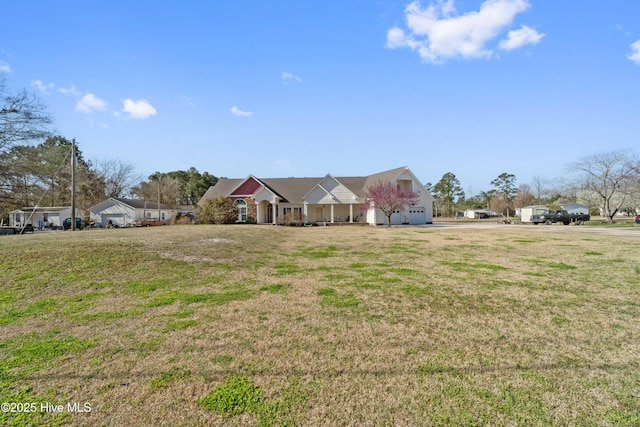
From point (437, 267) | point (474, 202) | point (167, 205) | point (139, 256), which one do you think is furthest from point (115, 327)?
point (474, 202)

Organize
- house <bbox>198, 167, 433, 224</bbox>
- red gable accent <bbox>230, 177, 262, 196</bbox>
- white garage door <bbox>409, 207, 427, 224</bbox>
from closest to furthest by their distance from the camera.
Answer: house <bbox>198, 167, 433, 224</bbox> < red gable accent <bbox>230, 177, 262, 196</bbox> < white garage door <bbox>409, 207, 427, 224</bbox>

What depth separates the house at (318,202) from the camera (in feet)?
104

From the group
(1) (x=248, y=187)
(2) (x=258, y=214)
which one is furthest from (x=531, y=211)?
(1) (x=248, y=187)

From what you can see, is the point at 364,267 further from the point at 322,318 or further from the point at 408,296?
the point at 322,318

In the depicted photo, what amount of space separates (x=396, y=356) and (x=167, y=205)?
5345 centimetres

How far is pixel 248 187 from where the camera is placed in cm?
3241

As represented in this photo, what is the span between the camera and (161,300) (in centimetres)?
578

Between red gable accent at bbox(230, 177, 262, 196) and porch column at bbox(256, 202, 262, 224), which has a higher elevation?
red gable accent at bbox(230, 177, 262, 196)

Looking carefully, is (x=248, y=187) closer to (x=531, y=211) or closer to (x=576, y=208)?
(x=531, y=211)

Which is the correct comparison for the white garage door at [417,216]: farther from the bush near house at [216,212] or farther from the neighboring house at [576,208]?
the neighboring house at [576,208]

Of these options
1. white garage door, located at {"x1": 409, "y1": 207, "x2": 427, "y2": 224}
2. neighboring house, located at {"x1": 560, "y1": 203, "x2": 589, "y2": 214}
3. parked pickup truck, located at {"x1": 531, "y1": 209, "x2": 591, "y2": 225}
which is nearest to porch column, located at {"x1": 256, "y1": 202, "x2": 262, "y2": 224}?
white garage door, located at {"x1": 409, "y1": 207, "x2": 427, "y2": 224}

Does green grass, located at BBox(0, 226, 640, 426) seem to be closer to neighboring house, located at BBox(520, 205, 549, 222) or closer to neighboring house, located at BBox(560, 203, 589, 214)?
neighboring house, located at BBox(520, 205, 549, 222)

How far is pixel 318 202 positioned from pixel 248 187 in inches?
313

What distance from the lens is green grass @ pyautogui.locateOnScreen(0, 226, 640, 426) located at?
2.69m
